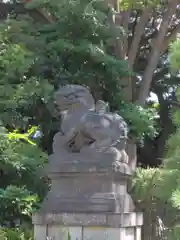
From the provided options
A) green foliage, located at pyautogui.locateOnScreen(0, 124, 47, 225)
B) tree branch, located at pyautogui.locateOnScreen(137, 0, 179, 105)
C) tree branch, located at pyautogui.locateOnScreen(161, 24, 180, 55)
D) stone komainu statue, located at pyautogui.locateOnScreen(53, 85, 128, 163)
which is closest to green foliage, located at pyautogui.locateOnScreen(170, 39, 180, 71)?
stone komainu statue, located at pyautogui.locateOnScreen(53, 85, 128, 163)

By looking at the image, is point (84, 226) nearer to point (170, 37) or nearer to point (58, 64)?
point (58, 64)

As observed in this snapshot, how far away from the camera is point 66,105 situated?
5.88 meters

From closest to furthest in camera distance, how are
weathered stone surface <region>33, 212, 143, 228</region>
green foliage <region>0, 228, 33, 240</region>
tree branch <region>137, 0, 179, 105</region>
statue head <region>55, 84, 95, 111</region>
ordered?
weathered stone surface <region>33, 212, 143, 228</region>, statue head <region>55, 84, 95, 111</region>, green foliage <region>0, 228, 33, 240</region>, tree branch <region>137, 0, 179, 105</region>

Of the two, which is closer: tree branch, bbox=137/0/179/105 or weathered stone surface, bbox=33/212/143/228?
weathered stone surface, bbox=33/212/143/228

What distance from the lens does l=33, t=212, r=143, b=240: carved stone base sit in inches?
204

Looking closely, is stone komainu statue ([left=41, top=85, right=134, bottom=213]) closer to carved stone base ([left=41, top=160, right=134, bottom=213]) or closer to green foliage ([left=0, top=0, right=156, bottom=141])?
carved stone base ([left=41, top=160, right=134, bottom=213])

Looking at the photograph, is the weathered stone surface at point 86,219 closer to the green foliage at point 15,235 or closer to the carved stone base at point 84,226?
the carved stone base at point 84,226

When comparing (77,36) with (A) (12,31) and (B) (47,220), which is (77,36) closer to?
(A) (12,31)

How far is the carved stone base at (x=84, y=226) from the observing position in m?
5.18

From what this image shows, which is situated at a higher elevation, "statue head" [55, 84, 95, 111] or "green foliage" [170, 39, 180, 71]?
"green foliage" [170, 39, 180, 71]

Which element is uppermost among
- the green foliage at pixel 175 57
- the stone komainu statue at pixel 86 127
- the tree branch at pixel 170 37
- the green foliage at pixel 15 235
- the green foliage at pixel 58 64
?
the tree branch at pixel 170 37

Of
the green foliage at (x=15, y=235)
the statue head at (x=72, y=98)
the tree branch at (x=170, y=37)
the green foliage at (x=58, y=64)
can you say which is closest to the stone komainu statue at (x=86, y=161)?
the statue head at (x=72, y=98)

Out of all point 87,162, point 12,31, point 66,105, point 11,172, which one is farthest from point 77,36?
point 87,162

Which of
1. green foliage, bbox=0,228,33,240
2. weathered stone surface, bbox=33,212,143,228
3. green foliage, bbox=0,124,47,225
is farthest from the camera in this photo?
green foliage, bbox=0,124,47,225
